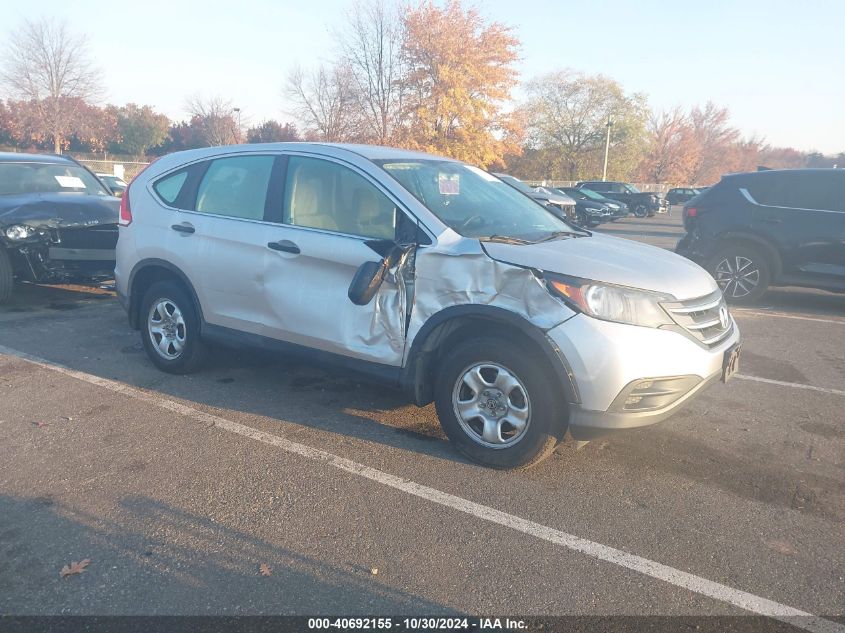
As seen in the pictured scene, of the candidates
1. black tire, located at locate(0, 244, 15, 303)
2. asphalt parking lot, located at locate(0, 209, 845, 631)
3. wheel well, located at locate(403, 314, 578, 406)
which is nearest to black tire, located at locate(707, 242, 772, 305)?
asphalt parking lot, located at locate(0, 209, 845, 631)

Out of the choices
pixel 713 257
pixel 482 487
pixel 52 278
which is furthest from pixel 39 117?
pixel 482 487

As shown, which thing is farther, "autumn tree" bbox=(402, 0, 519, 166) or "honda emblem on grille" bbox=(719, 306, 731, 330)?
"autumn tree" bbox=(402, 0, 519, 166)

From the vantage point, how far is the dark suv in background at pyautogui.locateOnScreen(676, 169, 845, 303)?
27.1ft

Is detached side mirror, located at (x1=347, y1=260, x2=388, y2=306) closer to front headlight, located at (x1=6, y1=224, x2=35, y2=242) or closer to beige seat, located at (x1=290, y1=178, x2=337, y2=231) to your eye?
beige seat, located at (x1=290, y1=178, x2=337, y2=231)

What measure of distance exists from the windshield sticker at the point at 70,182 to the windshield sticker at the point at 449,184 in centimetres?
614

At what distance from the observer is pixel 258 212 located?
4.62 meters

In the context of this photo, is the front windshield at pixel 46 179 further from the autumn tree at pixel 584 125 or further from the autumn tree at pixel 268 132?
the autumn tree at pixel 584 125

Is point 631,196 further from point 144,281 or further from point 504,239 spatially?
point 504,239

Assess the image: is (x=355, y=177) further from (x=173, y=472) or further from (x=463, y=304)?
(x=173, y=472)

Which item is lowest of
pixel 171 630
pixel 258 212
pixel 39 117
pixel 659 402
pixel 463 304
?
pixel 171 630

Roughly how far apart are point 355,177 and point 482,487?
2.07 m

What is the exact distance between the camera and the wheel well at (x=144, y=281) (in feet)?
16.7

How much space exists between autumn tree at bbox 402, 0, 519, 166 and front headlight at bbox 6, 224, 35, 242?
75.7 ft

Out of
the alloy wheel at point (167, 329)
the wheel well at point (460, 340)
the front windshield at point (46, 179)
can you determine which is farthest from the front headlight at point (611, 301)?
the front windshield at point (46, 179)
